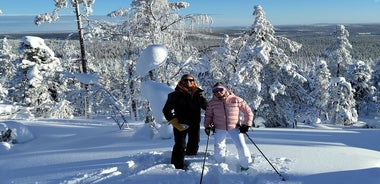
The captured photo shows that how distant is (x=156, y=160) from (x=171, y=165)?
55 cm

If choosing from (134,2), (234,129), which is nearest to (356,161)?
(234,129)

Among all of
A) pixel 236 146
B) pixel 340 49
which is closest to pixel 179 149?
pixel 236 146

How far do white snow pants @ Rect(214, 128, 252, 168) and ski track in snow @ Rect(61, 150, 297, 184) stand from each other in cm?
12

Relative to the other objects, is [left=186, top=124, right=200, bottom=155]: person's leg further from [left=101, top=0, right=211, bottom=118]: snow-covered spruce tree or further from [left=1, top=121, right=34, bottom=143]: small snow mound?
[left=1, top=121, right=34, bottom=143]: small snow mound

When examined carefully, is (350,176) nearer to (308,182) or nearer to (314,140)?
(308,182)

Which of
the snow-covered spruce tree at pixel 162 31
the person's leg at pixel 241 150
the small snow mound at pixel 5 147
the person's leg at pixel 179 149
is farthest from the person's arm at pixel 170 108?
the small snow mound at pixel 5 147

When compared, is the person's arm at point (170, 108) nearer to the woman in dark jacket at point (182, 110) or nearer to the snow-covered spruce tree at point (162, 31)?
the woman in dark jacket at point (182, 110)

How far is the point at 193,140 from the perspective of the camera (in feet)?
23.5

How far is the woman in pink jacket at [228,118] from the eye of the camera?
6.41 metres

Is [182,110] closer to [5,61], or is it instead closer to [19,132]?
[19,132]

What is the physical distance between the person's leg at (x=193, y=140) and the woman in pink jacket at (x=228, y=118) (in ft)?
1.67

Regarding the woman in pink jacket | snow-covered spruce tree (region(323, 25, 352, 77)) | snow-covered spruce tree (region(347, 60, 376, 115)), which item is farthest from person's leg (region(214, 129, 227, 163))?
snow-covered spruce tree (region(347, 60, 376, 115))

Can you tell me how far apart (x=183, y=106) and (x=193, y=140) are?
0.96m

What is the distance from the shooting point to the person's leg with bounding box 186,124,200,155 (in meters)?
7.04
